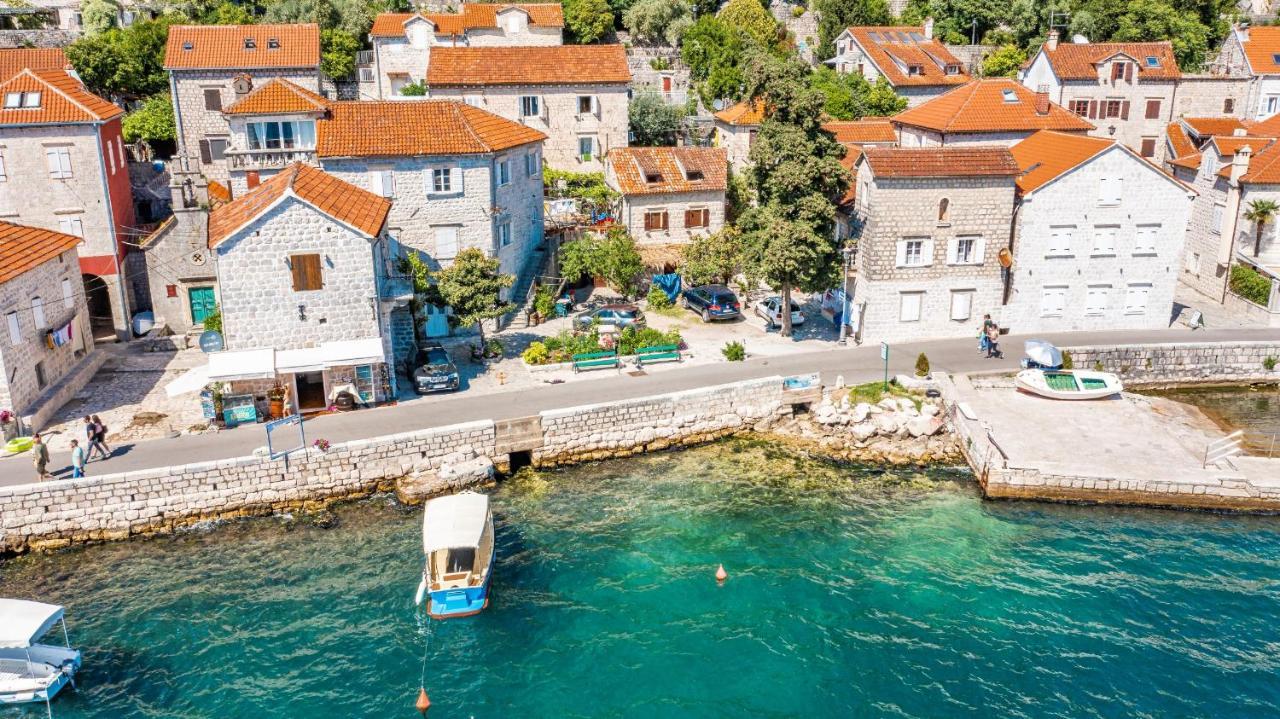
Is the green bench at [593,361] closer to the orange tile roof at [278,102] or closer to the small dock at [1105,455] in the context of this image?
the small dock at [1105,455]

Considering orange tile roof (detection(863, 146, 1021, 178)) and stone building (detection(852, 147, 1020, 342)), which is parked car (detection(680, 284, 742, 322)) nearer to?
stone building (detection(852, 147, 1020, 342))

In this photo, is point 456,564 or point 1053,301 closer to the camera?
point 456,564

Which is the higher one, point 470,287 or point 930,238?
point 930,238

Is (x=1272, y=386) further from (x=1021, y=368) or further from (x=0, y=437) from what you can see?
(x=0, y=437)

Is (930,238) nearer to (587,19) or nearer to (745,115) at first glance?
(745,115)

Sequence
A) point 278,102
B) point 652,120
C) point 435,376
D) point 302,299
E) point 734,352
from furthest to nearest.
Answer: point 652,120 → point 278,102 → point 734,352 → point 435,376 → point 302,299

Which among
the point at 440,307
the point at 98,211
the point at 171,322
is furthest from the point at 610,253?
the point at 98,211

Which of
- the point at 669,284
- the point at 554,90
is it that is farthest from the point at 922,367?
the point at 554,90
